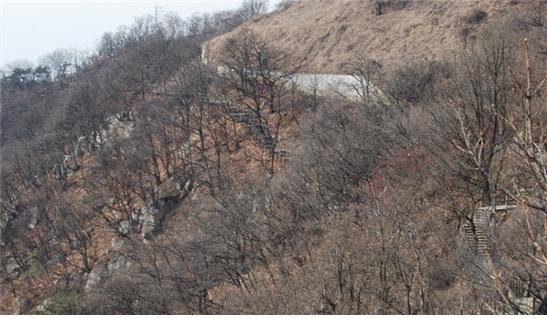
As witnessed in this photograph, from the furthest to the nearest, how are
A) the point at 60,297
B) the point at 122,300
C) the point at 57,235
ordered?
the point at 57,235
the point at 60,297
the point at 122,300

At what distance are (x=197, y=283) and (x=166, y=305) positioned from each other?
125cm

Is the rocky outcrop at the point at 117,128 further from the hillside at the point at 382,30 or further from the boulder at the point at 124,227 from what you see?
the hillside at the point at 382,30

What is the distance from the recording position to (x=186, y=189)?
30594mm

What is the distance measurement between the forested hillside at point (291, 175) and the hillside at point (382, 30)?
190mm

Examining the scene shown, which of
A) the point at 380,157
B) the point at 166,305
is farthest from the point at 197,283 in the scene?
the point at 380,157

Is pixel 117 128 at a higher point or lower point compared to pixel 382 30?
lower

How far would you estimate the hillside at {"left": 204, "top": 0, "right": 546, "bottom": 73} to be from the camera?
94.8 ft

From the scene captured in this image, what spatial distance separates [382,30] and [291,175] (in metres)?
17.7

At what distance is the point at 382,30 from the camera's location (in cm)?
3419

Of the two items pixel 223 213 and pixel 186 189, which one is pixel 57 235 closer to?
pixel 186 189

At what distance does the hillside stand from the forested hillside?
0.62 ft

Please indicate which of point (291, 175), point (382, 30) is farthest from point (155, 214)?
point (382, 30)

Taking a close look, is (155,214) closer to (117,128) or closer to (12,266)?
(12,266)

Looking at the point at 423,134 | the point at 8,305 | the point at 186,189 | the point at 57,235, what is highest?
the point at 423,134
